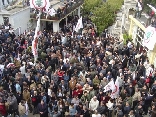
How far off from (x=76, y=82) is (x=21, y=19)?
1444 cm

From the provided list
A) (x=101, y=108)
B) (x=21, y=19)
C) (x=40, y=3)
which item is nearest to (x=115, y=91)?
(x=101, y=108)

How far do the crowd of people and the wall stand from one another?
23.5 feet

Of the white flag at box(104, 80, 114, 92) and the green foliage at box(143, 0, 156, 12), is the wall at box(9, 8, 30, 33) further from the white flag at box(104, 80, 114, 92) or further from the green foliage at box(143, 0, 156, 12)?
the white flag at box(104, 80, 114, 92)

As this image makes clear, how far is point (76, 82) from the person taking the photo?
557 inches

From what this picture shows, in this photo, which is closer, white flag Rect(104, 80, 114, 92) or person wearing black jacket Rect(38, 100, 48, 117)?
person wearing black jacket Rect(38, 100, 48, 117)

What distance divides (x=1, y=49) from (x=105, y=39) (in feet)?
24.0

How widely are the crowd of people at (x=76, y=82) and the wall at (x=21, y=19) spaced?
7161mm

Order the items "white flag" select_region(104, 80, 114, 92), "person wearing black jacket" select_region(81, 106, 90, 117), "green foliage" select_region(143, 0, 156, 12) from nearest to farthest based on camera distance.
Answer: "person wearing black jacket" select_region(81, 106, 90, 117)
"white flag" select_region(104, 80, 114, 92)
"green foliage" select_region(143, 0, 156, 12)

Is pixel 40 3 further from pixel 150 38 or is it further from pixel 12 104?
pixel 12 104

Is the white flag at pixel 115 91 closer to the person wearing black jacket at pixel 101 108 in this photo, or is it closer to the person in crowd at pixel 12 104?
the person wearing black jacket at pixel 101 108

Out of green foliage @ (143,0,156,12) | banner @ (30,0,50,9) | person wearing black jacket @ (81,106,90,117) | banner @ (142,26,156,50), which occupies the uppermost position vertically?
banner @ (30,0,50,9)

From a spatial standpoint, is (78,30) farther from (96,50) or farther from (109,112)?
(109,112)

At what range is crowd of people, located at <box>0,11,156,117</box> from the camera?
489 inches

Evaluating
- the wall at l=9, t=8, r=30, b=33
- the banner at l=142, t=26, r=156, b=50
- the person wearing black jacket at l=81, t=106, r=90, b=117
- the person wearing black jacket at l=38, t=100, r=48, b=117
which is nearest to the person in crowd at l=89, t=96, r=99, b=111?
the person wearing black jacket at l=81, t=106, r=90, b=117
